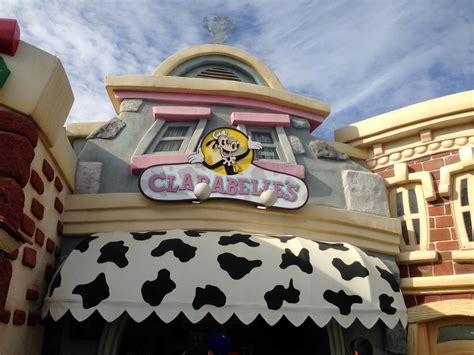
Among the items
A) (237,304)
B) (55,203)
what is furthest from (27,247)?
(237,304)

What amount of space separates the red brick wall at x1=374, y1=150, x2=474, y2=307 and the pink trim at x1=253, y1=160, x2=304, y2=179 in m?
2.01

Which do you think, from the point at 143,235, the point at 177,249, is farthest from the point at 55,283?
the point at 177,249

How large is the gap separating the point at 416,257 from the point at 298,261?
2408 mm

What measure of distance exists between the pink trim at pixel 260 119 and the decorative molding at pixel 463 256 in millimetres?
3311

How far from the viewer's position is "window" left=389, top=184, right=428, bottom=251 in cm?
689

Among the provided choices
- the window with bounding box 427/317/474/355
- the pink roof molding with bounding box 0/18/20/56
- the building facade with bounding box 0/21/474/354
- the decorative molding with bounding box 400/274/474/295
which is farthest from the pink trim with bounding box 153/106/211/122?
the window with bounding box 427/317/474/355

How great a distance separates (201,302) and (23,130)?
2.70 metres

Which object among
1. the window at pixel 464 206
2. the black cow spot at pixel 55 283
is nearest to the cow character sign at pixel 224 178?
the black cow spot at pixel 55 283

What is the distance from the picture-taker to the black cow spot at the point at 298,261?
5293 millimetres

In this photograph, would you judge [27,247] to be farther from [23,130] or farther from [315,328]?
[315,328]

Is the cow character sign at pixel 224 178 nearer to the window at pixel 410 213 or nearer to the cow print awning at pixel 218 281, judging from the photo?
the cow print awning at pixel 218 281

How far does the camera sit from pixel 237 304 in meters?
4.83

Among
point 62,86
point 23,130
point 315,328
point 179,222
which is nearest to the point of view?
point 23,130

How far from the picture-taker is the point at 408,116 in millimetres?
7219
